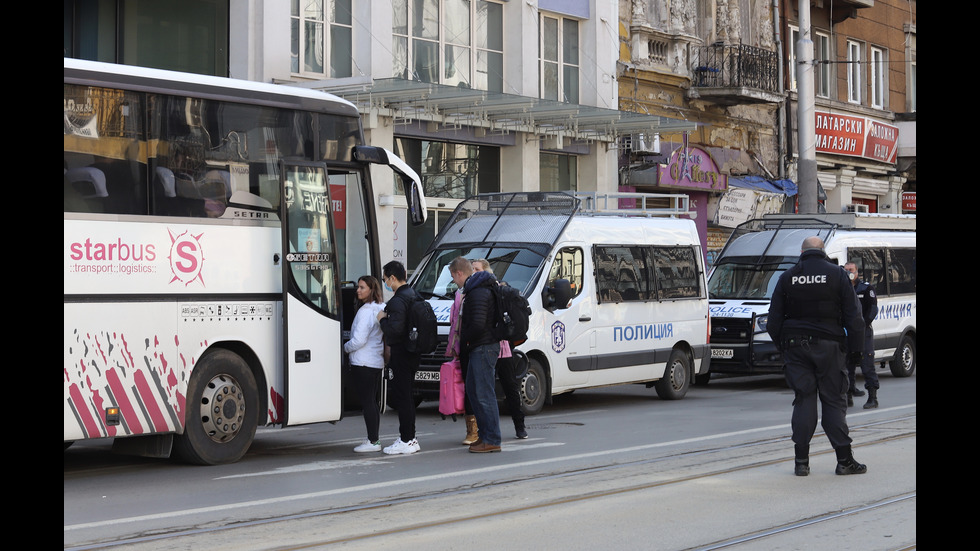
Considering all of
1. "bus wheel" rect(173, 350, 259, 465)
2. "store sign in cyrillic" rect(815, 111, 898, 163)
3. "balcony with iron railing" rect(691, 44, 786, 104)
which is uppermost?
"balcony with iron railing" rect(691, 44, 786, 104)

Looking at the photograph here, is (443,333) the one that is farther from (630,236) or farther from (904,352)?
(904,352)

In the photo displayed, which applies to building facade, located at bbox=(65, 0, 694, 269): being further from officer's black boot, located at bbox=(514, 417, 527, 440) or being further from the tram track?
the tram track

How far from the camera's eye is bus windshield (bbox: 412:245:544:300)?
15.0 meters

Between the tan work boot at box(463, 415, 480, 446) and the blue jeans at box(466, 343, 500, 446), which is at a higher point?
the blue jeans at box(466, 343, 500, 446)

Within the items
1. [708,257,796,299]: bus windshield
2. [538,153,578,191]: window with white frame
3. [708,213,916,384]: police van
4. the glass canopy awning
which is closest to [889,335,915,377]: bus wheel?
[708,213,916,384]: police van

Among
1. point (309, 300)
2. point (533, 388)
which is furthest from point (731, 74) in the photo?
point (309, 300)

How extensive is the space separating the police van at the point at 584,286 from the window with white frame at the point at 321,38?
19.1 feet

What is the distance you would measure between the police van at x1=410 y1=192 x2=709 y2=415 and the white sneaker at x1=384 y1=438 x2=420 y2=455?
9.29ft

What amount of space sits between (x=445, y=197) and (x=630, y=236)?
8.73 m

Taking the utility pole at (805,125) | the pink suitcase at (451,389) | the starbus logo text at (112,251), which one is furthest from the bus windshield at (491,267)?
the utility pole at (805,125)

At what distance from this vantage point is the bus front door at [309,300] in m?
10.9

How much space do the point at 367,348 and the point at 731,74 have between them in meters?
20.6
